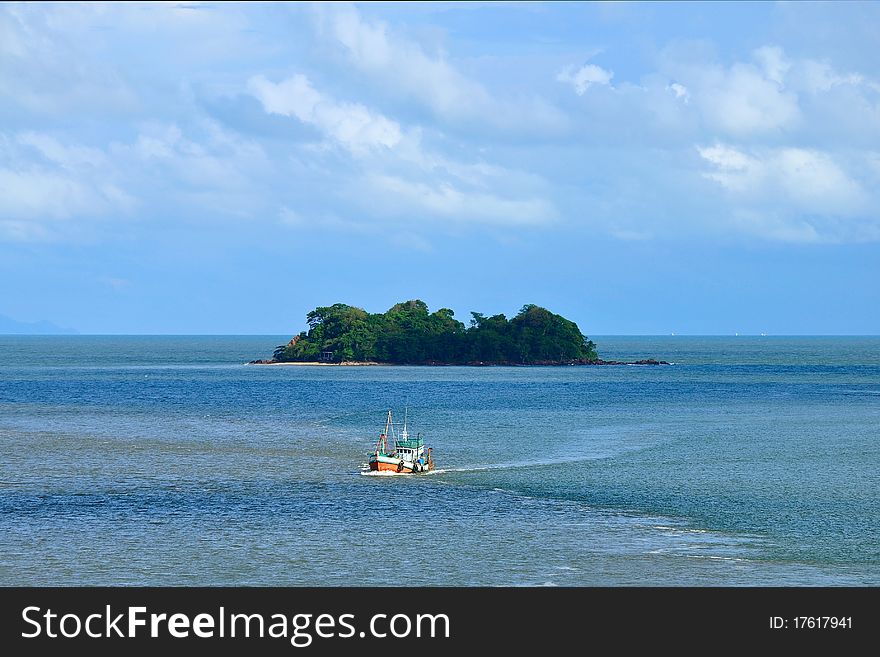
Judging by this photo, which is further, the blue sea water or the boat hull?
the boat hull

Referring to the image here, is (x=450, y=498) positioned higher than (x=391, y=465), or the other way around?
(x=391, y=465)

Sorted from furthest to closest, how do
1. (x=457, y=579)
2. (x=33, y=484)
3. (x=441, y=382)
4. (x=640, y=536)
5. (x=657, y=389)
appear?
(x=441, y=382), (x=657, y=389), (x=33, y=484), (x=640, y=536), (x=457, y=579)

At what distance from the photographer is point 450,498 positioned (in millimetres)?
57656

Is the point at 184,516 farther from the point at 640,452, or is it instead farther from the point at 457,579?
the point at 640,452

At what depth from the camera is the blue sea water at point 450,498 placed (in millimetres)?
41438

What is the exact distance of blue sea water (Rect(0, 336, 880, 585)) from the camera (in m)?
41.4

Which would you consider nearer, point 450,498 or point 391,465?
point 450,498

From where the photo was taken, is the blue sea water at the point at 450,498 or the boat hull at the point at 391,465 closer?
the blue sea water at the point at 450,498

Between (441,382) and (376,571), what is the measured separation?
452ft

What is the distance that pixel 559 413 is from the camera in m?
115

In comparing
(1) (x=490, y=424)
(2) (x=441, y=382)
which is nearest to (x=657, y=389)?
(2) (x=441, y=382)
